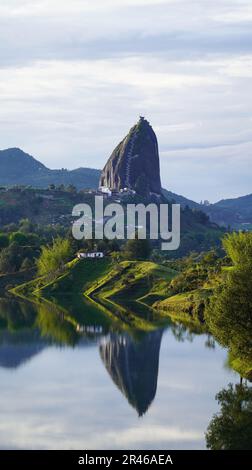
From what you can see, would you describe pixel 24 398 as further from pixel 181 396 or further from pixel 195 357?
pixel 195 357

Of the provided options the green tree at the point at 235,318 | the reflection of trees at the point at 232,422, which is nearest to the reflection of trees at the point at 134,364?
the reflection of trees at the point at 232,422

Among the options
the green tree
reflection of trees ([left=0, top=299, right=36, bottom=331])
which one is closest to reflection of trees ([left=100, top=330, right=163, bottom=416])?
the green tree

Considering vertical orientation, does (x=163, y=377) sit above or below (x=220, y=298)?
below

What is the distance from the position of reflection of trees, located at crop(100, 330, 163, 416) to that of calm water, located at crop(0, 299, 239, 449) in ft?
0.35

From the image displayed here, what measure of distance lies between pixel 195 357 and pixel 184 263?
88602 mm

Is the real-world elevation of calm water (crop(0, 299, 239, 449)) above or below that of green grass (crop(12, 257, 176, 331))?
below

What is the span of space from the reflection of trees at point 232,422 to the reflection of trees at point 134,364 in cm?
671

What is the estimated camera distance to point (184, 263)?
185250 mm

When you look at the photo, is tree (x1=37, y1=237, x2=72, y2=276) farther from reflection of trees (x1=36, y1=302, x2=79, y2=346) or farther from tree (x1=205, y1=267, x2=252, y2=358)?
tree (x1=205, y1=267, x2=252, y2=358)

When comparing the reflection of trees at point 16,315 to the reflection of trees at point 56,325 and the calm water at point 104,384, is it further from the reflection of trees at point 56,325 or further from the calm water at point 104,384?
the reflection of trees at point 56,325

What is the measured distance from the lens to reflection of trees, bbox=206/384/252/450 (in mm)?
56000

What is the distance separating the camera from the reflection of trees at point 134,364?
74.9m
